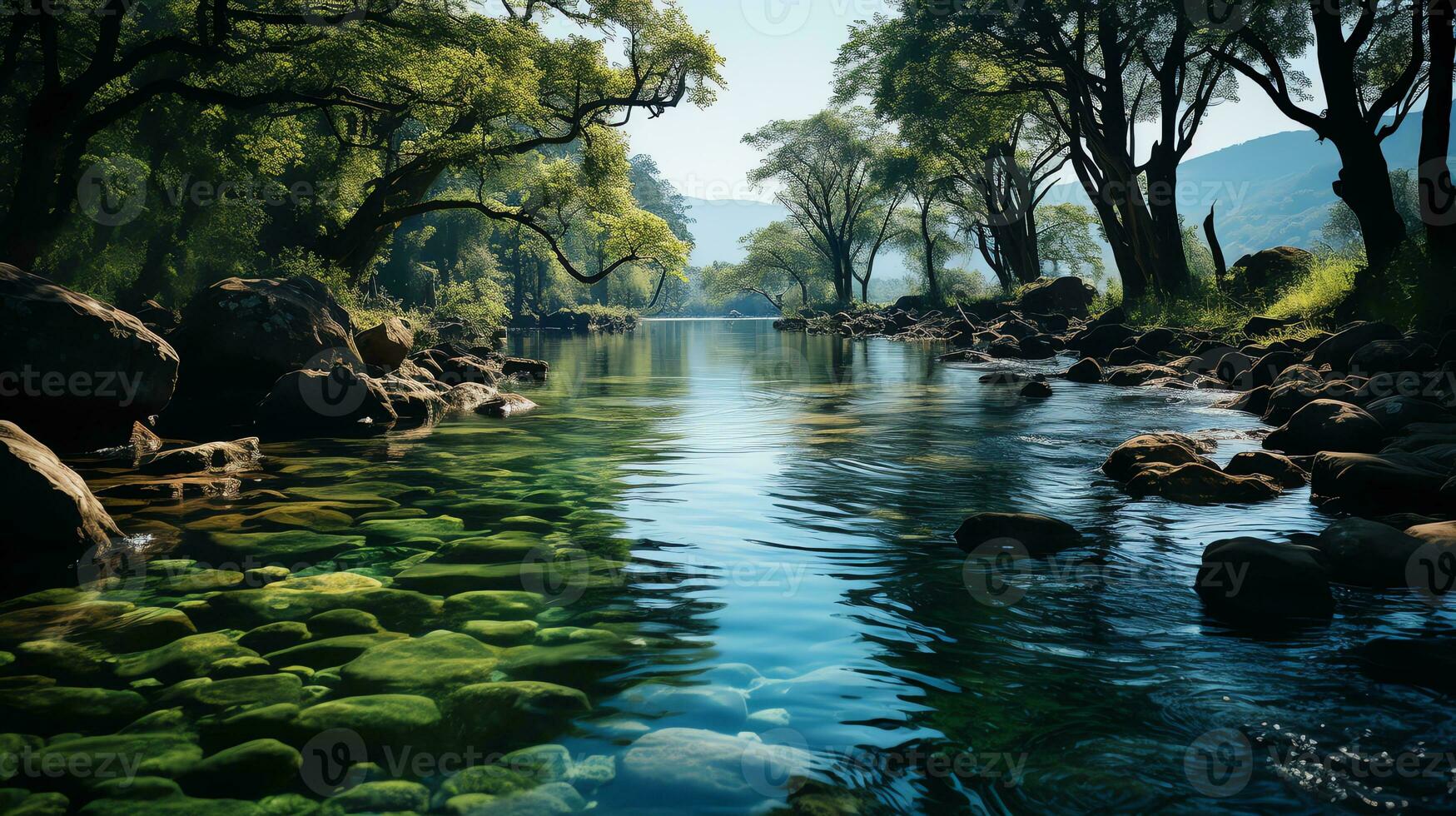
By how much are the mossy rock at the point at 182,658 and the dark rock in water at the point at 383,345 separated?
12484 mm

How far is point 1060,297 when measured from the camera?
3850 centimetres

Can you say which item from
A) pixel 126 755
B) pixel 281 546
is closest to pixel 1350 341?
pixel 281 546

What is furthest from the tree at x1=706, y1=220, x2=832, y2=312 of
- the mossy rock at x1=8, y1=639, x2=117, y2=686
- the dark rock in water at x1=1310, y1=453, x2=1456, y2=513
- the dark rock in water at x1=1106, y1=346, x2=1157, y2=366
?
the mossy rock at x1=8, y1=639, x2=117, y2=686

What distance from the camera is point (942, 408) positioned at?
14.7m

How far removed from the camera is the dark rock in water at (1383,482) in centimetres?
651

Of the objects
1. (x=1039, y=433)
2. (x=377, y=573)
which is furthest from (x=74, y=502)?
(x=1039, y=433)

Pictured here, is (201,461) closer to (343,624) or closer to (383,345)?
(343,624)

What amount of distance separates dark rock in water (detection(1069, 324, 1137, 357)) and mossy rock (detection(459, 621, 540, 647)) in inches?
849

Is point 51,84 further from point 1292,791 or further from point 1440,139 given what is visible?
point 1440,139

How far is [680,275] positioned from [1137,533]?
60.7 feet

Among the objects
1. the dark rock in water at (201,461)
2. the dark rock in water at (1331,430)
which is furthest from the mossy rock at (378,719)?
the dark rock in water at (1331,430)

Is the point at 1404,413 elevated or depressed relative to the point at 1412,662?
elevated

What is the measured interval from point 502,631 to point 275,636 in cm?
105

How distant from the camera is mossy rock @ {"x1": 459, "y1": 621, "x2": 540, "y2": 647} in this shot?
4395mm
